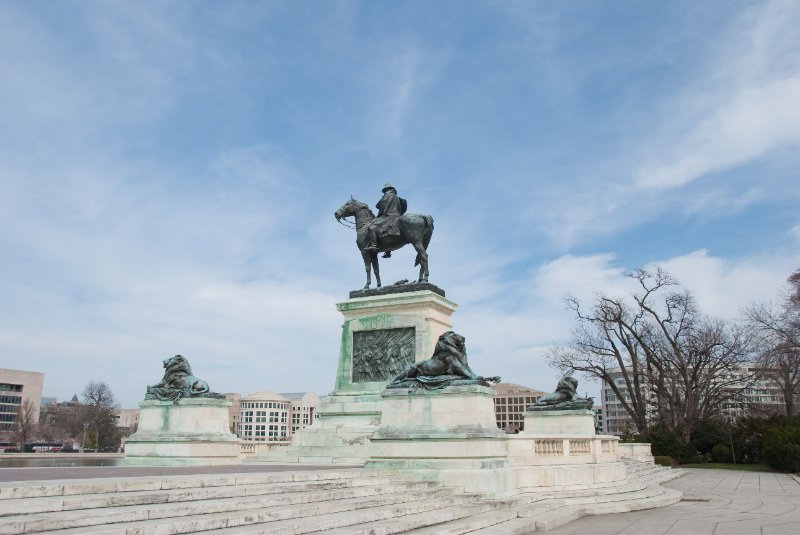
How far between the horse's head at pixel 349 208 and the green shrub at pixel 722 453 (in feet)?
88.1

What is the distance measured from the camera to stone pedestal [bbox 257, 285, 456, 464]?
17859mm

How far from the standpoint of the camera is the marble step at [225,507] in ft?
18.5

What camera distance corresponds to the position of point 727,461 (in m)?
36.8

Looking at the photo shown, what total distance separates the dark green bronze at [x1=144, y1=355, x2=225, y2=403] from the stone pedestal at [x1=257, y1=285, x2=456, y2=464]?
2.64 meters

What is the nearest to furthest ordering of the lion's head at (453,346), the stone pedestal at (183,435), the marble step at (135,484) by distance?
the marble step at (135,484) < the lion's head at (453,346) < the stone pedestal at (183,435)

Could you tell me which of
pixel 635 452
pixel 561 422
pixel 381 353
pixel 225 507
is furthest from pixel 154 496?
pixel 635 452

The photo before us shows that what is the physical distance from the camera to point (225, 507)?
7.30m

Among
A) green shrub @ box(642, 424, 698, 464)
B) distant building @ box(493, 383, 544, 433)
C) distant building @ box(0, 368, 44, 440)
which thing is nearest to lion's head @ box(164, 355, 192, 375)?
green shrub @ box(642, 424, 698, 464)

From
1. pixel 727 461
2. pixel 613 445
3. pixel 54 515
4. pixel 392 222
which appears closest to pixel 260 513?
pixel 54 515

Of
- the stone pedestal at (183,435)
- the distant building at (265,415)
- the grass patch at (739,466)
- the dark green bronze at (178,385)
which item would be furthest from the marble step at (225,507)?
the distant building at (265,415)

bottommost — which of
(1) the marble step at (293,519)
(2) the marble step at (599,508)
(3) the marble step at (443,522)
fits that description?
(2) the marble step at (599,508)

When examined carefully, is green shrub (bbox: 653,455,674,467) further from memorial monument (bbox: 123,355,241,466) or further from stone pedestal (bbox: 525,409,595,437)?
memorial monument (bbox: 123,355,241,466)

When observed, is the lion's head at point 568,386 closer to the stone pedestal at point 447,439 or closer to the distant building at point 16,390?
the stone pedestal at point 447,439

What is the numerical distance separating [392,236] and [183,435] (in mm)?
9030
